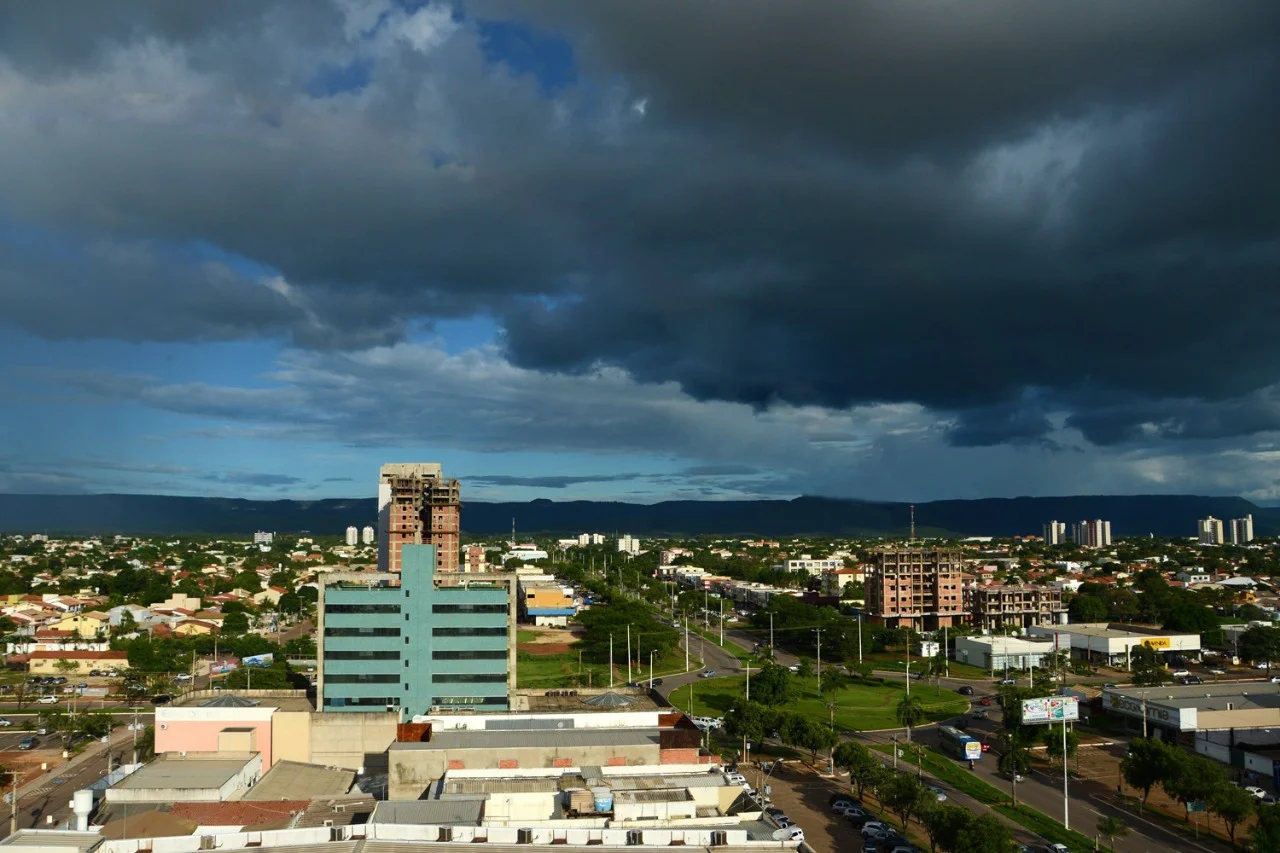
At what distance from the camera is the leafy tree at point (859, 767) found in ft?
164

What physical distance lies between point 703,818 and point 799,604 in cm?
9135

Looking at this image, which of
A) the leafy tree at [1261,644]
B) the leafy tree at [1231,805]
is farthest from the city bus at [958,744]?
the leafy tree at [1261,644]

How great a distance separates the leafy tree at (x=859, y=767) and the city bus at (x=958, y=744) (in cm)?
819

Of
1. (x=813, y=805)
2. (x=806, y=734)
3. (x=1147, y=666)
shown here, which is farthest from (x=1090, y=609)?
(x=813, y=805)

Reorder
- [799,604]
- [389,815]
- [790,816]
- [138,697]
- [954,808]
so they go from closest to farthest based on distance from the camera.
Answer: [389,815] → [954,808] → [790,816] → [138,697] → [799,604]

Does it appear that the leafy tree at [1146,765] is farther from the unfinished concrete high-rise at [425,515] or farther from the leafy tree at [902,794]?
the unfinished concrete high-rise at [425,515]

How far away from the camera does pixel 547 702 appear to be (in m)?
60.3

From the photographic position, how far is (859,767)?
50.8 meters


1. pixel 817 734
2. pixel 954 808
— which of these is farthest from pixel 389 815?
pixel 817 734

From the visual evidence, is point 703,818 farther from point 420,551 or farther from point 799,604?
point 799,604

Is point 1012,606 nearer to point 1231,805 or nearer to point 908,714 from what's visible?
point 908,714

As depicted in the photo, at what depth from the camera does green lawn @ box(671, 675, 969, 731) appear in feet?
239

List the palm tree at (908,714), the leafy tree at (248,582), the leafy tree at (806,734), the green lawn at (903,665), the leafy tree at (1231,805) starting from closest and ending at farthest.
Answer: the leafy tree at (1231,805), the leafy tree at (806,734), the palm tree at (908,714), the green lawn at (903,665), the leafy tree at (248,582)

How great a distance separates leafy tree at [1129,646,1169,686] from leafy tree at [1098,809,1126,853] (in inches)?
1555
